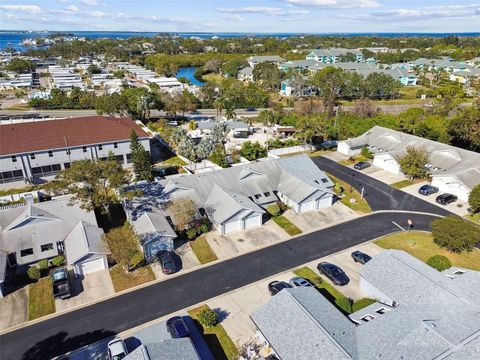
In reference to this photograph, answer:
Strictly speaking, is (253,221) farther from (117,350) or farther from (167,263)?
(117,350)

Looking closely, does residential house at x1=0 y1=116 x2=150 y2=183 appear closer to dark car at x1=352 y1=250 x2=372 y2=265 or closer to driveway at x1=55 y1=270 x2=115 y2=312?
driveway at x1=55 y1=270 x2=115 y2=312

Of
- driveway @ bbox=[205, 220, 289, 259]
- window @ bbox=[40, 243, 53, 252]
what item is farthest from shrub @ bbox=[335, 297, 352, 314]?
window @ bbox=[40, 243, 53, 252]

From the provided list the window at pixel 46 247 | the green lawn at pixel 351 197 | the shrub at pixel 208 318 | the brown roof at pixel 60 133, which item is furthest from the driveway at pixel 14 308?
the green lawn at pixel 351 197

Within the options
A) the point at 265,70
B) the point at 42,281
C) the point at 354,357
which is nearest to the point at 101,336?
the point at 42,281

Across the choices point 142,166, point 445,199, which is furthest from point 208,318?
point 445,199

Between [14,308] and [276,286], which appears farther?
[276,286]

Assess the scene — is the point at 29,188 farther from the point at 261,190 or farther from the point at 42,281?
the point at 261,190

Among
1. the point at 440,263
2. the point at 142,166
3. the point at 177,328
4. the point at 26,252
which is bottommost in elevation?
the point at 177,328

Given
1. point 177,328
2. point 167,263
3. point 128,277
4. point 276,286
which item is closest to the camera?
point 177,328
